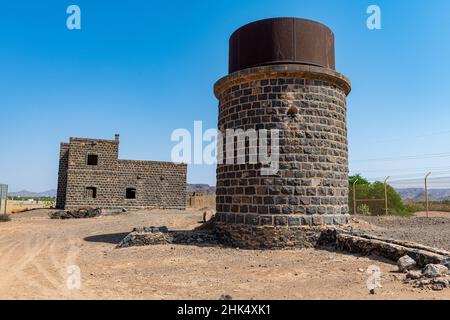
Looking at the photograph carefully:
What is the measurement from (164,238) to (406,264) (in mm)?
5884

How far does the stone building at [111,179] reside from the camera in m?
25.6

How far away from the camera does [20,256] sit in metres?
7.91

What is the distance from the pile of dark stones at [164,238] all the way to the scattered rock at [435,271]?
5152mm

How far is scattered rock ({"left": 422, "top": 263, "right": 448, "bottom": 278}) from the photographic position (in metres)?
4.85

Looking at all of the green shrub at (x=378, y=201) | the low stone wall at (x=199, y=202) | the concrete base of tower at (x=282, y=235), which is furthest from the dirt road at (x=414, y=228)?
the low stone wall at (x=199, y=202)

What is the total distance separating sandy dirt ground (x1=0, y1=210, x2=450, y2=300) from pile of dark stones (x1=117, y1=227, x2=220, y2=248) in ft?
1.33

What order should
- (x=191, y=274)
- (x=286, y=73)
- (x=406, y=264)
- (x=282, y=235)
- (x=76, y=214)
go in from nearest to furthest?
(x=406, y=264)
(x=191, y=274)
(x=282, y=235)
(x=286, y=73)
(x=76, y=214)

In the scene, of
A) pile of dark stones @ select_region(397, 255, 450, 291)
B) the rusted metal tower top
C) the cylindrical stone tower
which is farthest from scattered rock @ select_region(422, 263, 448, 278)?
the rusted metal tower top

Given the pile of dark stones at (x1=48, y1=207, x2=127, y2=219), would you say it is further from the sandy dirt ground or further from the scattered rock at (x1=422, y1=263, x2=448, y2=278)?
the scattered rock at (x1=422, y1=263, x2=448, y2=278)

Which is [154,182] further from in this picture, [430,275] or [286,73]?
[430,275]

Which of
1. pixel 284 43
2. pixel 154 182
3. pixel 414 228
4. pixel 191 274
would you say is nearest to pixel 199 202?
pixel 154 182

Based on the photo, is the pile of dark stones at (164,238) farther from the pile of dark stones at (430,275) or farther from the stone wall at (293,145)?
the pile of dark stones at (430,275)

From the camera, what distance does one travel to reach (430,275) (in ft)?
15.9

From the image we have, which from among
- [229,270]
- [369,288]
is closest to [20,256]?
[229,270]
